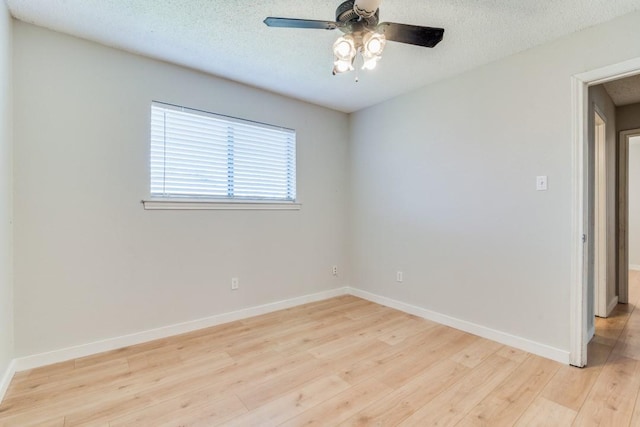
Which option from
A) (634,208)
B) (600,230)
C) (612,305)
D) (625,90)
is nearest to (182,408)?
(600,230)

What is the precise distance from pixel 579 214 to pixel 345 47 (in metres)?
1.98

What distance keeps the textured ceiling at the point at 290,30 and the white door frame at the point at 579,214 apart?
457mm

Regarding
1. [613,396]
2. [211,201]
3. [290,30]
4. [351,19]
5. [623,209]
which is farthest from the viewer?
[623,209]

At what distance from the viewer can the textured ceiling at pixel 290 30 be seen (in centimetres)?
186

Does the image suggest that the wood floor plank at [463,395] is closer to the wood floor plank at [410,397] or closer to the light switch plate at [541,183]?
the wood floor plank at [410,397]

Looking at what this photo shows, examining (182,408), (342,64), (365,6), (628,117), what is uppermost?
(628,117)

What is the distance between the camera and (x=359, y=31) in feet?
5.24

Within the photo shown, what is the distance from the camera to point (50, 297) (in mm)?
2139

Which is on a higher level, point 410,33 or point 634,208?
point 410,33

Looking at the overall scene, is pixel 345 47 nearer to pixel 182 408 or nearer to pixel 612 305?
pixel 182 408

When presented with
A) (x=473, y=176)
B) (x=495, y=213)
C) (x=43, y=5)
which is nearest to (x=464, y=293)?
(x=495, y=213)

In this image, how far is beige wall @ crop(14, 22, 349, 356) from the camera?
2084mm

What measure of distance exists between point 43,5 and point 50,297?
6.35 ft

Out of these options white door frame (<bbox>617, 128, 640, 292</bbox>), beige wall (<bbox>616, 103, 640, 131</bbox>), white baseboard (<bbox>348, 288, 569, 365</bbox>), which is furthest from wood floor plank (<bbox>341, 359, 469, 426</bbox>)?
beige wall (<bbox>616, 103, 640, 131</bbox>)
